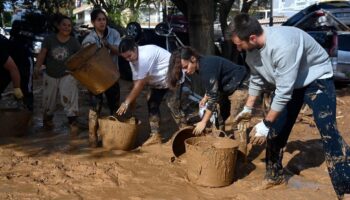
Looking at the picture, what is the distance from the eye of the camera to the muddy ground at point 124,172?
14.3 feet

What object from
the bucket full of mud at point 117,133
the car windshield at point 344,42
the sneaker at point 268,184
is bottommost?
the sneaker at point 268,184

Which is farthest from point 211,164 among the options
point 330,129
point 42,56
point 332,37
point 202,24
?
point 332,37

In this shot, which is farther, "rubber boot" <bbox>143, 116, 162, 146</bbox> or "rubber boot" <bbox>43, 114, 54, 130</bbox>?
"rubber boot" <bbox>43, 114, 54, 130</bbox>

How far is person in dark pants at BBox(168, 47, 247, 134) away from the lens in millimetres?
4730

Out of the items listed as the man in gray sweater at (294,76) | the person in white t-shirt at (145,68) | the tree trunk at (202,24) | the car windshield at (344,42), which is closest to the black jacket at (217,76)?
the man in gray sweater at (294,76)

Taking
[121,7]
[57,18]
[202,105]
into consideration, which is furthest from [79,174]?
[121,7]

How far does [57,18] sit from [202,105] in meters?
2.16

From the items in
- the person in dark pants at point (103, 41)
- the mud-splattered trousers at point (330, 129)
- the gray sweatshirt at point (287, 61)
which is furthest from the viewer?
the person in dark pants at point (103, 41)

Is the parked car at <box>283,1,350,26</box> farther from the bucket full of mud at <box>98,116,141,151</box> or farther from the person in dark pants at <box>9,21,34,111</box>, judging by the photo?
the bucket full of mud at <box>98,116,141,151</box>

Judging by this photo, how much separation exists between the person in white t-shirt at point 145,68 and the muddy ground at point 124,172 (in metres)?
0.61

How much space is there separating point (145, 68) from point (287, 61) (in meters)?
2.05

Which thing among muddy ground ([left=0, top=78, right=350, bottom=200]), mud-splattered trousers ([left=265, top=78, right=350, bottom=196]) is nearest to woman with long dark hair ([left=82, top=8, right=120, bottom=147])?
muddy ground ([left=0, top=78, right=350, bottom=200])

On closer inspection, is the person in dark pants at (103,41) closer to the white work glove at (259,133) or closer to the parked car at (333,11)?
the white work glove at (259,133)

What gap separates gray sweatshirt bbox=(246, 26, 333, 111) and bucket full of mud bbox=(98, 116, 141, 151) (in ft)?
6.17
